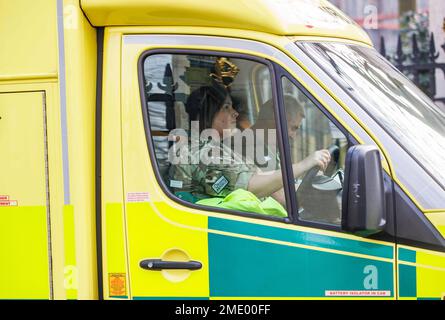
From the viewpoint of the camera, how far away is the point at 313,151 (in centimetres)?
346

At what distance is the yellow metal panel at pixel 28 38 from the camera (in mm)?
3605

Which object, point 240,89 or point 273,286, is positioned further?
point 240,89

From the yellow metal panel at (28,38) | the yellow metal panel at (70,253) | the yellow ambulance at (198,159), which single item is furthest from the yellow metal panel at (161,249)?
the yellow metal panel at (28,38)

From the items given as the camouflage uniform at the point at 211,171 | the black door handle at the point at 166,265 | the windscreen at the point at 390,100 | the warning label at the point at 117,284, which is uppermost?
the windscreen at the point at 390,100

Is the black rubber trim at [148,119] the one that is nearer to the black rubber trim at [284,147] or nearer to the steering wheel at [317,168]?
the black rubber trim at [284,147]

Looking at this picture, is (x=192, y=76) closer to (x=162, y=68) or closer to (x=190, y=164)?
(x=162, y=68)

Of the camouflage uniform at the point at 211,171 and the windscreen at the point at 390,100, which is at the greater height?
the windscreen at the point at 390,100

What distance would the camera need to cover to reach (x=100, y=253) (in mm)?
3502

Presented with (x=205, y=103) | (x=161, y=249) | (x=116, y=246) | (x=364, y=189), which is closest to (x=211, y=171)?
(x=205, y=103)

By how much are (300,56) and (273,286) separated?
1014 millimetres

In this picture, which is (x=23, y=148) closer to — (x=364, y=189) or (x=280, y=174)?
(x=280, y=174)

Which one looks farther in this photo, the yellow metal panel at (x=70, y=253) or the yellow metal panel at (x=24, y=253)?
the yellow metal panel at (x=24, y=253)

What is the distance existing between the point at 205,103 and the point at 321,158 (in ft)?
1.97

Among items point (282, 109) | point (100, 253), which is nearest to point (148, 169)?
point (100, 253)
